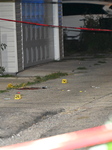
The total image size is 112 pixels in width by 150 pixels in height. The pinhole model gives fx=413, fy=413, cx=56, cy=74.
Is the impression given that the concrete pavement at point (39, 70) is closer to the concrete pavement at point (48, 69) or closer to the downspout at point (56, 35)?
the concrete pavement at point (48, 69)

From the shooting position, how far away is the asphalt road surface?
18.2 feet

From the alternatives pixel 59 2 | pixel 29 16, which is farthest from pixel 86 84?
pixel 59 2

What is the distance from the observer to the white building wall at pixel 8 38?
11.7m

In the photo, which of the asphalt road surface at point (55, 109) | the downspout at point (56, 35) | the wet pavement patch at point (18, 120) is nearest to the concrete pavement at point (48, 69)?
the downspout at point (56, 35)

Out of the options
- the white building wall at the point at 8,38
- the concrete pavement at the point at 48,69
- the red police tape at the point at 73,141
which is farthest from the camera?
the white building wall at the point at 8,38

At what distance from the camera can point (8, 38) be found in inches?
467

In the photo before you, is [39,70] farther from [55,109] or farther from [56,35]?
[55,109]

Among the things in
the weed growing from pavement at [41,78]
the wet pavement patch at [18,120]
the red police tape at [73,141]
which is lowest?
the wet pavement patch at [18,120]

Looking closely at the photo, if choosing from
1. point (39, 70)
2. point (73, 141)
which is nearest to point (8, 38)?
point (39, 70)

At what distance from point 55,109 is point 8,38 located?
5375 mm

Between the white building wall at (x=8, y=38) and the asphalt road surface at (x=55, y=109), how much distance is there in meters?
1.82

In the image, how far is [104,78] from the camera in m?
10.8

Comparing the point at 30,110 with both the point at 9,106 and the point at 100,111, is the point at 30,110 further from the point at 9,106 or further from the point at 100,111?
the point at 100,111

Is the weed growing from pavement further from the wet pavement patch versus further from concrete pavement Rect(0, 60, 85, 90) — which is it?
the wet pavement patch
